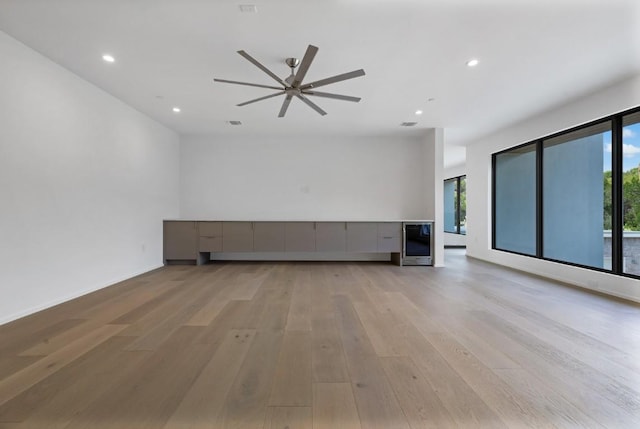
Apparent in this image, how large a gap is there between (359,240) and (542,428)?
4334 millimetres

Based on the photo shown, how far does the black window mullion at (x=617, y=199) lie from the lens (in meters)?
3.62

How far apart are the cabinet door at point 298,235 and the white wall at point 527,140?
3645mm

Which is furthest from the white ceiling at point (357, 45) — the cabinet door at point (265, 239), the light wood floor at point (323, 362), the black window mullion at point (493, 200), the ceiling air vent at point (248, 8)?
the light wood floor at point (323, 362)

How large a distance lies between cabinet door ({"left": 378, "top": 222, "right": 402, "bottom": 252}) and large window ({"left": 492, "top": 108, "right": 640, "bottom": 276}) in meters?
2.11

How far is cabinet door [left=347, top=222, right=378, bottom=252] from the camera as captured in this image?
5633 millimetres

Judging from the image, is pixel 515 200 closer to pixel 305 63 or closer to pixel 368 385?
pixel 305 63

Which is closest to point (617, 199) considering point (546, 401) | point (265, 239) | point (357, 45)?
point (546, 401)

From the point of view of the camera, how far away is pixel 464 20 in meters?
2.40

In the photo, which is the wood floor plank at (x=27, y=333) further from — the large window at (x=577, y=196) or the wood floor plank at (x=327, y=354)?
the large window at (x=577, y=196)

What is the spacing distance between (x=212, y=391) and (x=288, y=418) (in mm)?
486

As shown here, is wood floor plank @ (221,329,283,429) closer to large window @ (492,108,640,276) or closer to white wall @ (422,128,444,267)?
white wall @ (422,128,444,267)

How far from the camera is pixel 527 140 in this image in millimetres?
5039

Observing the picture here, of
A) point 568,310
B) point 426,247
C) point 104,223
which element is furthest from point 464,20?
point 104,223

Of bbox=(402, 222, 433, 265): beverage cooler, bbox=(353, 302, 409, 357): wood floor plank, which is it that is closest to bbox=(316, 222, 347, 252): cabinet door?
bbox=(402, 222, 433, 265): beverage cooler
